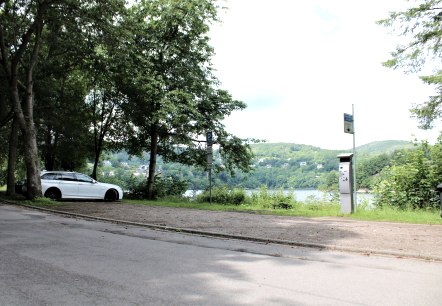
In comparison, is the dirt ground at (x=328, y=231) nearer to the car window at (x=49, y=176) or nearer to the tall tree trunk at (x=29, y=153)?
the tall tree trunk at (x=29, y=153)

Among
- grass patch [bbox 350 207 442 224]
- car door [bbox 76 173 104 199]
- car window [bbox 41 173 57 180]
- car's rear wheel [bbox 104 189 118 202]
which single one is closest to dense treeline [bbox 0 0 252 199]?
car window [bbox 41 173 57 180]

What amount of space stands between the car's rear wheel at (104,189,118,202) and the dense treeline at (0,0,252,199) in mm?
3811

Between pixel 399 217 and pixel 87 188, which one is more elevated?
pixel 87 188

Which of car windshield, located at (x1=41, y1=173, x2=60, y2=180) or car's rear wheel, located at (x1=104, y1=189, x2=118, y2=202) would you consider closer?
car windshield, located at (x1=41, y1=173, x2=60, y2=180)

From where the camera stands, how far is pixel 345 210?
48.2 ft

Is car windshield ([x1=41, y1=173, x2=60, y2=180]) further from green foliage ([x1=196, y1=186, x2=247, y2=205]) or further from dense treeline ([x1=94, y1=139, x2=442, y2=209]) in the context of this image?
green foliage ([x1=196, y1=186, x2=247, y2=205])

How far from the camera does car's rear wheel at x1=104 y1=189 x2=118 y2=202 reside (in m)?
22.8

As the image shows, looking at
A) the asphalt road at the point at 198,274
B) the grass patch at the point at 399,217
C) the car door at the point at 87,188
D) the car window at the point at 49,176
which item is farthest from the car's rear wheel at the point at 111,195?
the asphalt road at the point at 198,274

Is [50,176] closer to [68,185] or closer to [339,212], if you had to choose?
[68,185]

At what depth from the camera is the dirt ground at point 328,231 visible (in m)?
8.12

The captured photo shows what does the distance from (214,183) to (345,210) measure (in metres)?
12.2

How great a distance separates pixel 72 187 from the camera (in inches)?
864

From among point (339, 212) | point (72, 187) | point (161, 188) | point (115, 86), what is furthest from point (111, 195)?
point (339, 212)

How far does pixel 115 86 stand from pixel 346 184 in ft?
57.6
